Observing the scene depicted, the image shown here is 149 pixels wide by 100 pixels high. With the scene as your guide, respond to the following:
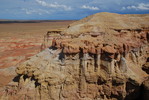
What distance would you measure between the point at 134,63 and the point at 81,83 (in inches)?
238

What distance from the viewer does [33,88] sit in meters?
11.9

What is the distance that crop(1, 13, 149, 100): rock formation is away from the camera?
11.5 metres

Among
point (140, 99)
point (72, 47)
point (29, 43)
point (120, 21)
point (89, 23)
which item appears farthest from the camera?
point (29, 43)

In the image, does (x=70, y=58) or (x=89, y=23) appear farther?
(x=89, y=23)

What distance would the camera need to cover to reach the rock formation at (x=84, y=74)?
11.5 m

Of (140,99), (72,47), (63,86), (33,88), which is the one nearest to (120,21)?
(72,47)

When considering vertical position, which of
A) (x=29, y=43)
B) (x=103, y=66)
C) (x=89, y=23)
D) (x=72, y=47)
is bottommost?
(x=29, y=43)

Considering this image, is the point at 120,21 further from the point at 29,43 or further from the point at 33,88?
the point at 29,43

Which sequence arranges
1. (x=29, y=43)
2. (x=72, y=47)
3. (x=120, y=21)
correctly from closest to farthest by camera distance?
(x=72, y=47), (x=120, y=21), (x=29, y=43)

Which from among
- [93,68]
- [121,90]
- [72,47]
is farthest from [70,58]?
[121,90]

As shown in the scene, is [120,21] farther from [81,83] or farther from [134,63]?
[81,83]

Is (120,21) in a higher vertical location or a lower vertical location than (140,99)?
higher

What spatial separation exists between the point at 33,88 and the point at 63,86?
8.55 ft

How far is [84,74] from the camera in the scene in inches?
466
